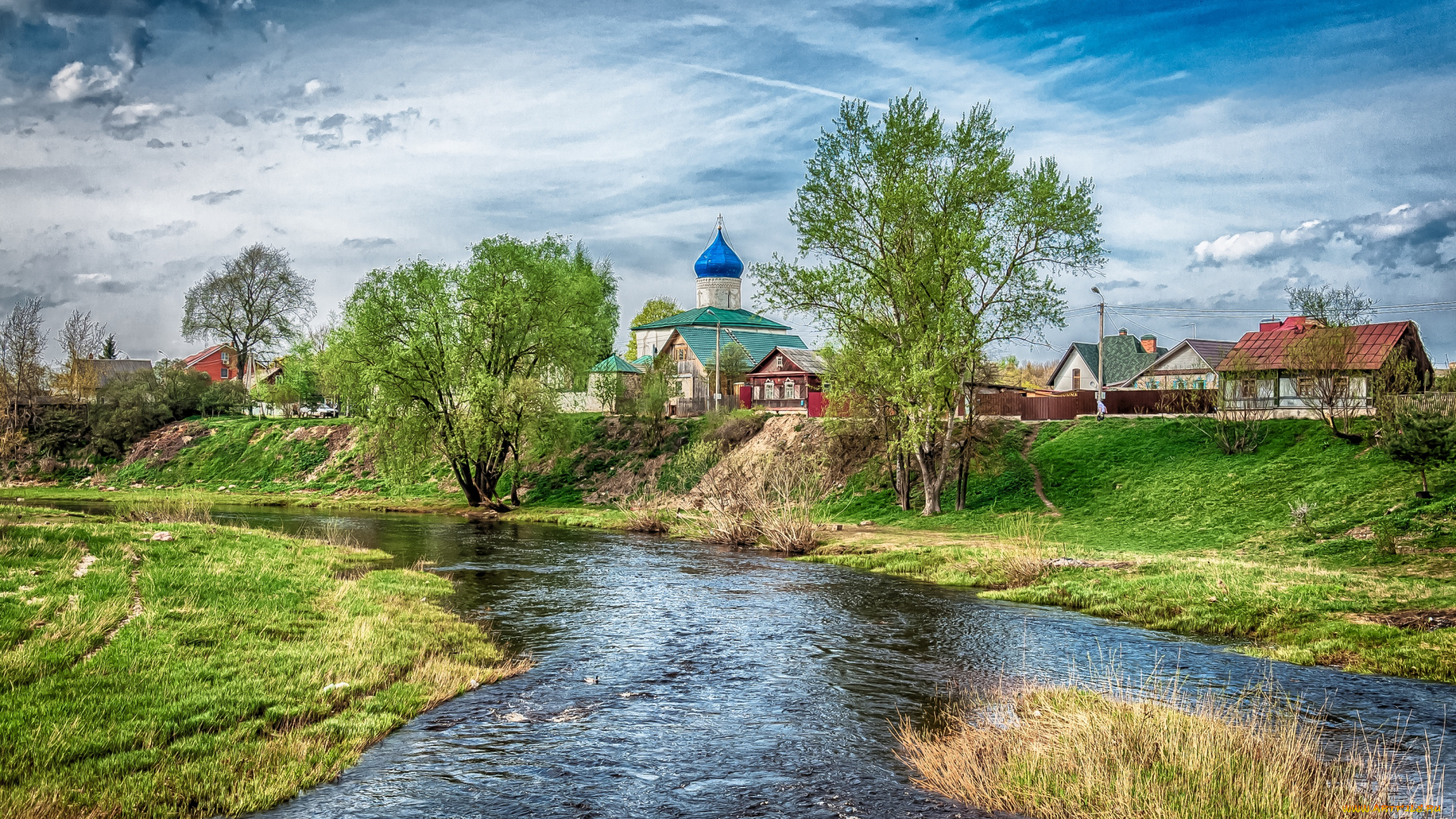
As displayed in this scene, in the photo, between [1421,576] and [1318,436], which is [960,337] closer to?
[1318,436]

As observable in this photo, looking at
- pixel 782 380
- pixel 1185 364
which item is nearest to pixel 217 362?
pixel 782 380

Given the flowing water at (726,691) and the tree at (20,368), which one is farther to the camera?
the tree at (20,368)

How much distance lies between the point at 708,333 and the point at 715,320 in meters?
4.48

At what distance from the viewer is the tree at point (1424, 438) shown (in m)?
27.0

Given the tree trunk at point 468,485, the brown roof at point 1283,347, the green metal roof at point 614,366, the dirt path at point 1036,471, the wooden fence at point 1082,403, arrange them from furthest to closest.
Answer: the green metal roof at point 614,366 < the tree trunk at point 468,485 < the wooden fence at point 1082,403 < the brown roof at point 1283,347 < the dirt path at point 1036,471

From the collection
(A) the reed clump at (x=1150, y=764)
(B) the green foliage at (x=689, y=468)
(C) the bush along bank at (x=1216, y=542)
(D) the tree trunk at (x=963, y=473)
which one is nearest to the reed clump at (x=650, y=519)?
(C) the bush along bank at (x=1216, y=542)

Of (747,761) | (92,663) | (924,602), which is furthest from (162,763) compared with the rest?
(924,602)

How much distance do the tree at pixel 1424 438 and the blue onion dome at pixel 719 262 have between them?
250 ft

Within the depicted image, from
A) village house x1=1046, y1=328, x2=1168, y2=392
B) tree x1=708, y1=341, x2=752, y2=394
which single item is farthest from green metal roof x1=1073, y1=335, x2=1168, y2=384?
tree x1=708, y1=341, x2=752, y2=394

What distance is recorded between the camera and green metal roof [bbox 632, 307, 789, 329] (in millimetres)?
93000

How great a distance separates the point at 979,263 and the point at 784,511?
13819mm

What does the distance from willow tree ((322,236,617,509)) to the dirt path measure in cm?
2482

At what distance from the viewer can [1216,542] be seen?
30.7 metres

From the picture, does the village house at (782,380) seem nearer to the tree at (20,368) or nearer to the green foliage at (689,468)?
the green foliage at (689,468)
